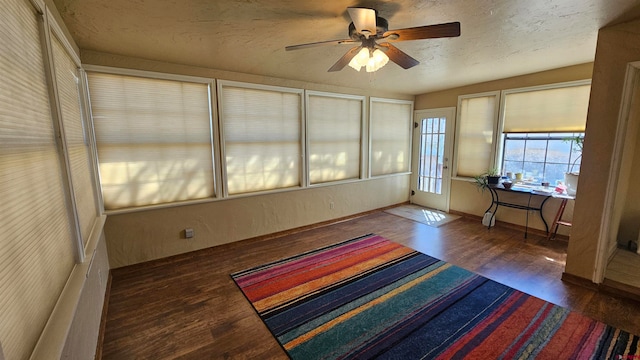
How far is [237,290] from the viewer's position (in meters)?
2.70

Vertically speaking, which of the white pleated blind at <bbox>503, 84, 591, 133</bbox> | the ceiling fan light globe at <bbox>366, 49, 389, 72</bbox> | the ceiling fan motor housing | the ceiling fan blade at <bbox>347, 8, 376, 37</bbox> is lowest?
the white pleated blind at <bbox>503, 84, 591, 133</bbox>

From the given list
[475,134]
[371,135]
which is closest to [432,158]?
[475,134]

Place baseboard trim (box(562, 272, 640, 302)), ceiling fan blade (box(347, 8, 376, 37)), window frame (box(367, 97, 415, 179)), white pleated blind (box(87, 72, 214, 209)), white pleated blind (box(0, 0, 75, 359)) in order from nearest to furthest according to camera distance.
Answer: white pleated blind (box(0, 0, 75, 359))
ceiling fan blade (box(347, 8, 376, 37))
baseboard trim (box(562, 272, 640, 302))
white pleated blind (box(87, 72, 214, 209))
window frame (box(367, 97, 415, 179))

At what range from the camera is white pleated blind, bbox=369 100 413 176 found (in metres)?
5.18

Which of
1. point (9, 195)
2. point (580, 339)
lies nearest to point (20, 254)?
point (9, 195)

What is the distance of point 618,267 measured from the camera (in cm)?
271

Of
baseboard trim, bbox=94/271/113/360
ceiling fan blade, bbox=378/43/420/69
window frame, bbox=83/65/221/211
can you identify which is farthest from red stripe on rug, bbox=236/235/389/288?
ceiling fan blade, bbox=378/43/420/69

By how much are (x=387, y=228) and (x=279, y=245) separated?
1843 millimetres

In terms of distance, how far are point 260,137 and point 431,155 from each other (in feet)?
11.7

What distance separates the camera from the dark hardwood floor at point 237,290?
201cm

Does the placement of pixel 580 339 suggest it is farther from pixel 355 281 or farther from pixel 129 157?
pixel 129 157

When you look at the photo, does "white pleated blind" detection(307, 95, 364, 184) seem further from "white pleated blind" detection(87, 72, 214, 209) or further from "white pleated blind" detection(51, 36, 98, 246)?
"white pleated blind" detection(51, 36, 98, 246)

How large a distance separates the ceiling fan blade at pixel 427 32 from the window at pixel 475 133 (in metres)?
3.31

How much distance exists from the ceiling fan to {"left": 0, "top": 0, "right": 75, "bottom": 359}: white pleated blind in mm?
1475
